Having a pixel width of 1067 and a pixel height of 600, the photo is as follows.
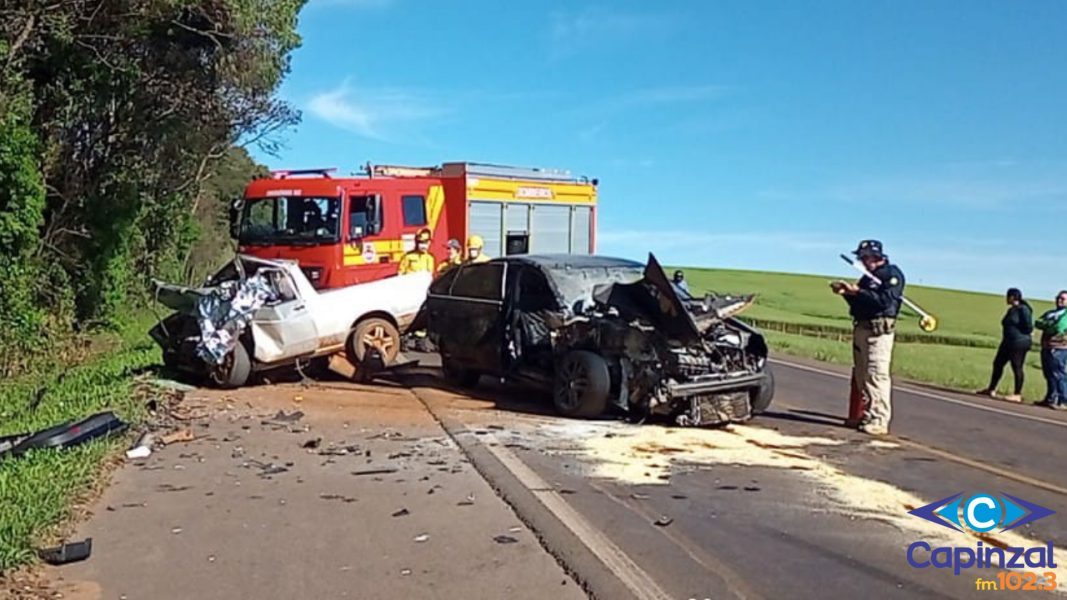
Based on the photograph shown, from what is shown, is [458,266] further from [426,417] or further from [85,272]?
[85,272]

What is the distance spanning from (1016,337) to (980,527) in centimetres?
1012

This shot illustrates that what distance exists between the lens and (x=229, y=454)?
927 centimetres

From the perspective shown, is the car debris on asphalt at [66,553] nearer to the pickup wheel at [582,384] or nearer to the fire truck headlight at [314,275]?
the pickup wheel at [582,384]

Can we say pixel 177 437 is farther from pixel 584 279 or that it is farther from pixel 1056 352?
pixel 1056 352

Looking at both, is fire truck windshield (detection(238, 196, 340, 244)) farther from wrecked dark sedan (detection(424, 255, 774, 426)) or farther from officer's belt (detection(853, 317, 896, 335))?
officer's belt (detection(853, 317, 896, 335))

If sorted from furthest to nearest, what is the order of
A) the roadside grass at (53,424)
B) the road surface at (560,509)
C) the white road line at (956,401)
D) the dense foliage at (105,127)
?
the dense foliage at (105,127), the white road line at (956,401), the roadside grass at (53,424), the road surface at (560,509)

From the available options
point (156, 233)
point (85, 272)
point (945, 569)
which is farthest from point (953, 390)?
point (156, 233)

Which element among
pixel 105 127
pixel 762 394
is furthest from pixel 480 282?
pixel 105 127

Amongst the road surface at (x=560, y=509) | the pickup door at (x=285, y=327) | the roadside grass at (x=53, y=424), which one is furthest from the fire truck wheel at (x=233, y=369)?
the roadside grass at (x=53, y=424)

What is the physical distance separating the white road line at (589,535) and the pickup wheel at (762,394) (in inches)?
130

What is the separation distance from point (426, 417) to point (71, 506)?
477 centimetres

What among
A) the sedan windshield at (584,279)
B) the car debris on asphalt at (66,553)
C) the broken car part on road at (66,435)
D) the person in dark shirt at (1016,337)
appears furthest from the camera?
the person in dark shirt at (1016,337)

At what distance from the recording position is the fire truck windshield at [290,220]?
17016 mm

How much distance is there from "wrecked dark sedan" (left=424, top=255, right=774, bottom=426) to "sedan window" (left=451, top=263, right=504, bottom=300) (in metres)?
0.02
